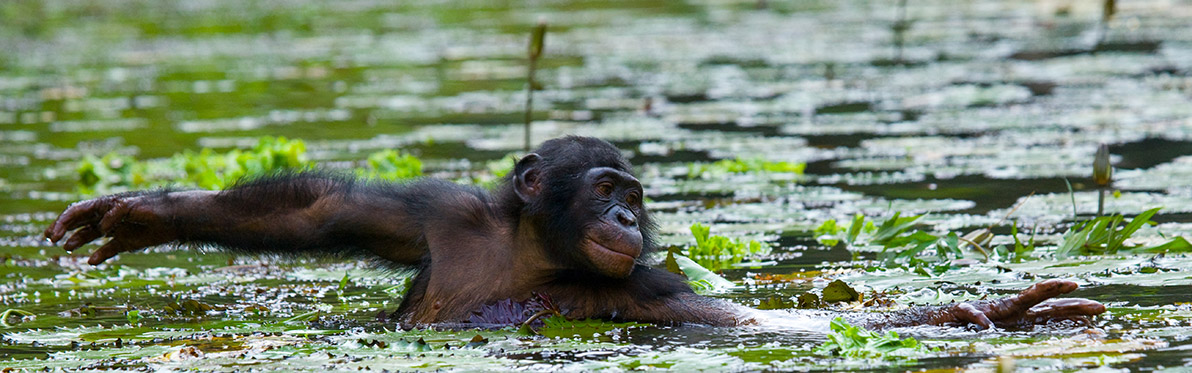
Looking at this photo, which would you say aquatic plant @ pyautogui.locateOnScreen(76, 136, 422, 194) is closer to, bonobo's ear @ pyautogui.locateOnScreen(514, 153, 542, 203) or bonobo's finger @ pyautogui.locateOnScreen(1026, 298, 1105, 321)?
bonobo's ear @ pyautogui.locateOnScreen(514, 153, 542, 203)

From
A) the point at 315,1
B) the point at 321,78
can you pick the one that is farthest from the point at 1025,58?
the point at 315,1

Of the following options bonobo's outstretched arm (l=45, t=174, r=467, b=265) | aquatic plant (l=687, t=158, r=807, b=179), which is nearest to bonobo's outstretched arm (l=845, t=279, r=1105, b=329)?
bonobo's outstretched arm (l=45, t=174, r=467, b=265)

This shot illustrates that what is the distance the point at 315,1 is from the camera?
108 ft

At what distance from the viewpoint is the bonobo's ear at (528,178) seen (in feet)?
20.0

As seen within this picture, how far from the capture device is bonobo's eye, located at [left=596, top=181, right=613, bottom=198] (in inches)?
233

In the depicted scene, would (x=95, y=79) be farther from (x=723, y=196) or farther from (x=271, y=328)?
(x=271, y=328)

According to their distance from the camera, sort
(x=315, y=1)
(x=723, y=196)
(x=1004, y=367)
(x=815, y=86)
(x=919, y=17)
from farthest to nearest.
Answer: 1. (x=315, y=1)
2. (x=919, y=17)
3. (x=815, y=86)
4. (x=723, y=196)
5. (x=1004, y=367)

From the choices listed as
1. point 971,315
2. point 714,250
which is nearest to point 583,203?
point 971,315

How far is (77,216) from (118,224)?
0.54ft

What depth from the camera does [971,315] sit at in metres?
5.57

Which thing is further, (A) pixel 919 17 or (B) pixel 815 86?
(A) pixel 919 17

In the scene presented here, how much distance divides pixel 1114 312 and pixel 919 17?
18.2 m

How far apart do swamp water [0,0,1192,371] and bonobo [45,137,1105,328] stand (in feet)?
0.66

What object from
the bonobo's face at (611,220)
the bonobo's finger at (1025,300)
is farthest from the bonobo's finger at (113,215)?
the bonobo's finger at (1025,300)
